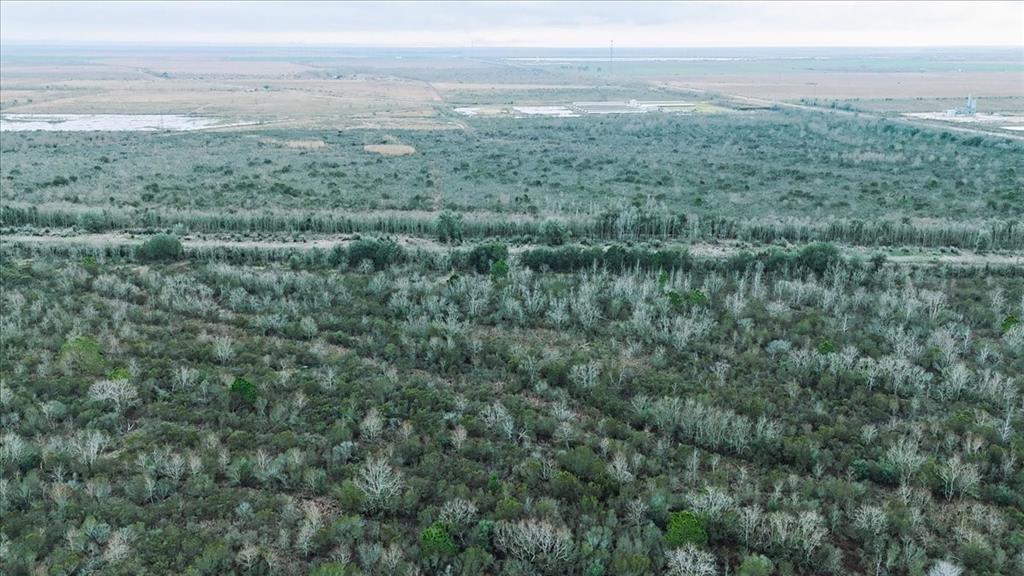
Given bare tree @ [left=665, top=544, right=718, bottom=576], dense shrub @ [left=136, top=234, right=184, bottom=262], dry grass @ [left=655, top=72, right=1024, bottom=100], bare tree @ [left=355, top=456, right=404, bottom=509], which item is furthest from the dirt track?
dry grass @ [left=655, top=72, right=1024, bottom=100]

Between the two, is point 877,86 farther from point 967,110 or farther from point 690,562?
point 690,562

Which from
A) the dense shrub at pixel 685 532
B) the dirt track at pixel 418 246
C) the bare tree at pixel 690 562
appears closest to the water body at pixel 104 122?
the dirt track at pixel 418 246

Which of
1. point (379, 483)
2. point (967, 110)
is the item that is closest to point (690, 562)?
point (379, 483)

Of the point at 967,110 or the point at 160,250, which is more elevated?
the point at 967,110

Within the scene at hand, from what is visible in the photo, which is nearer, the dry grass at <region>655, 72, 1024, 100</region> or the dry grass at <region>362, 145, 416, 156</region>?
the dry grass at <region>362, 145, 416, 156</region>

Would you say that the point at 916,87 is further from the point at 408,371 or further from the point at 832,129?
the point at 408,371

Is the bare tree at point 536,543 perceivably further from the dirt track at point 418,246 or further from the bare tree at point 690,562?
the dirt track at point 418,246

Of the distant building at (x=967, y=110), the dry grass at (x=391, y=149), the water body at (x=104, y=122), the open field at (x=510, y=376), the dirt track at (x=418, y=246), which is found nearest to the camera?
the open field at (x=510, y=376)

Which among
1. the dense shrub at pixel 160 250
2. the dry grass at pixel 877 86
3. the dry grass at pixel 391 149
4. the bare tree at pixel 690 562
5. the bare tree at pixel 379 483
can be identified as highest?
the dry grass at pixel 877 86

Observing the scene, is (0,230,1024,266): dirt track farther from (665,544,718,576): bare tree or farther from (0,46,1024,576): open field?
(665,544,718,576): bare tree
